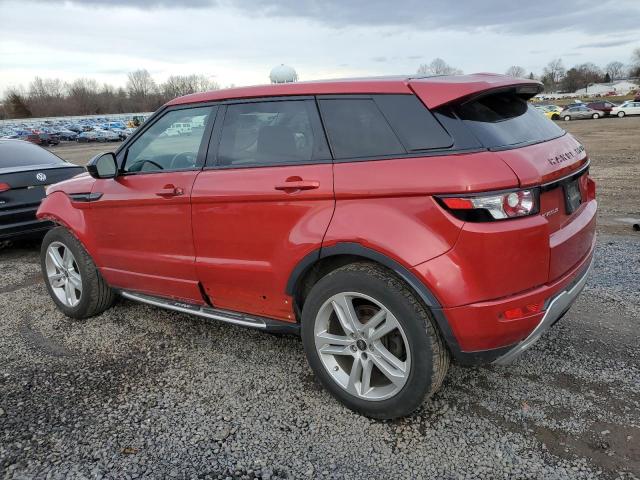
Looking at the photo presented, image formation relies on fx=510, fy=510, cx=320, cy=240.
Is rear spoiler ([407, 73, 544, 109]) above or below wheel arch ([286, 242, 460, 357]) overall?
above

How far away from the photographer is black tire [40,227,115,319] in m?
4.28

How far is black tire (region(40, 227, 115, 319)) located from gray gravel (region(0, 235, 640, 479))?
32cm

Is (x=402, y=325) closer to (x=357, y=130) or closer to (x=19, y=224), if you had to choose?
(x=357, y=130)

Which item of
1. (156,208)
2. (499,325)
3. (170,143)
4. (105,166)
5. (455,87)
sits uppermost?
(455,87)

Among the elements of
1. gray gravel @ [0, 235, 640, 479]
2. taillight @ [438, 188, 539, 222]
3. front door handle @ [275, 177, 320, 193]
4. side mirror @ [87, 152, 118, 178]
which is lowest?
gray gravel @ [0, 235, 640, 479]

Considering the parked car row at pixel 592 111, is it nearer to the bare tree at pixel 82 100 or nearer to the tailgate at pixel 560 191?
the tailgate at pixel 560 191

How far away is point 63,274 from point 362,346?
3088 mm

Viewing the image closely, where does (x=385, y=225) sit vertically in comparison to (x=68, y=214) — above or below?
above

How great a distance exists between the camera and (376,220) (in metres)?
2.56

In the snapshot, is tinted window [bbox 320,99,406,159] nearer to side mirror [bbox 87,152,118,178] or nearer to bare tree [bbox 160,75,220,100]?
side mirror [bbox 87,152,118,178]

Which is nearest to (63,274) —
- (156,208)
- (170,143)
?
(156,208)

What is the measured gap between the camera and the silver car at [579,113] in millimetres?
40969

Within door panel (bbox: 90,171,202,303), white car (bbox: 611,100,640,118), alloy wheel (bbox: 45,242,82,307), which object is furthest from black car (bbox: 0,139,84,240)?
white car (bbox: 611,100,640,118)

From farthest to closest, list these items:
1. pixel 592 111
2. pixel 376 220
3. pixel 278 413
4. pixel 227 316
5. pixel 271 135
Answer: pixel 592 111
pixel 227 316
pixel 271 135
pixel 278 413
pixel 376 220
